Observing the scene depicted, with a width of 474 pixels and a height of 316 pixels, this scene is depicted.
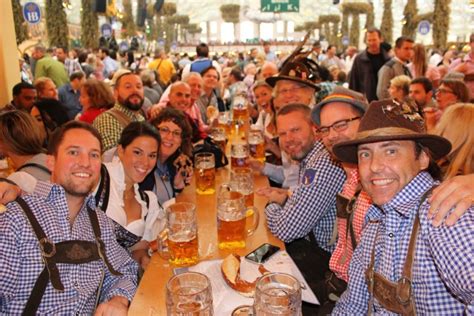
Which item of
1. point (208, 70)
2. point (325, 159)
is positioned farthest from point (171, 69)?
point (325, 159)

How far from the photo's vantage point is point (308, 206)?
6.14ft

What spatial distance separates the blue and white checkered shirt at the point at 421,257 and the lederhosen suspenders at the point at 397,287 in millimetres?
13

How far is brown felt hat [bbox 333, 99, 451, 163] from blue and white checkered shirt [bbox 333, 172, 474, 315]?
0.10 m

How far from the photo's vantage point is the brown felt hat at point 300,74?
128 inches

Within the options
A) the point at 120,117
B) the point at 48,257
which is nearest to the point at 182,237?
the point at 48,257

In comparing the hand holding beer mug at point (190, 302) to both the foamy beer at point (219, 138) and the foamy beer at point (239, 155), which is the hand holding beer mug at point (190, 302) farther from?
the foamy beer at point (219, 138)

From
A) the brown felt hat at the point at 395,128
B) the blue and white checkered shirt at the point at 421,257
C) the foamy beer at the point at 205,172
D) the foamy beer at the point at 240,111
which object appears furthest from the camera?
the foamy beer at the point at 240,111

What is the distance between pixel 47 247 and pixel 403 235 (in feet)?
3.42

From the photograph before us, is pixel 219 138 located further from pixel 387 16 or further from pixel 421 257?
pixel 387 16

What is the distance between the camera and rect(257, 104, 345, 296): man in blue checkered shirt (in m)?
1.85

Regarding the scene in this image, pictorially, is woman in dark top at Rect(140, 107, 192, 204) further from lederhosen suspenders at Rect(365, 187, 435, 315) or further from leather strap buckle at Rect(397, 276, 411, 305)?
Answer: leather strap buckle at Rect(397, 276, 411, 305)

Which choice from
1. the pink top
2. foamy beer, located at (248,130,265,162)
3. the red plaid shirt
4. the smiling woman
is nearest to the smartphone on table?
the red plaid shirt

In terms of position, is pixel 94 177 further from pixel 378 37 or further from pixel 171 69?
pixel 171 69

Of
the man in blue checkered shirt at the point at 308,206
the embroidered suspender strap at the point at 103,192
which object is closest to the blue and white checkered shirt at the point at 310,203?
the man in blue checkered shirt at the point at 308,206
